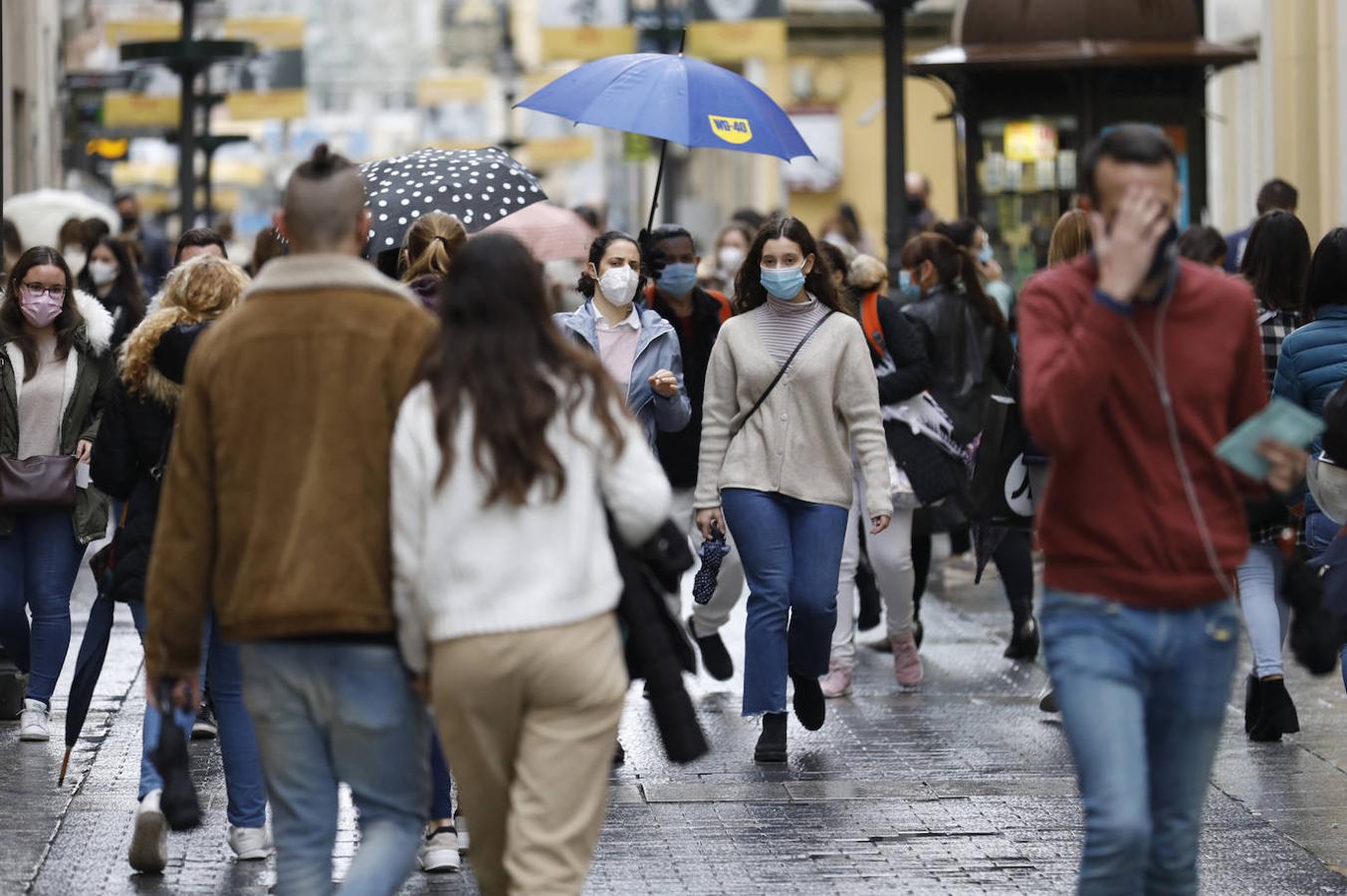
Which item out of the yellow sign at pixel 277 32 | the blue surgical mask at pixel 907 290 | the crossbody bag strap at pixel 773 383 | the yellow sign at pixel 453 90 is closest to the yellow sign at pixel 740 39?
the yellow sign at pixel 277 32

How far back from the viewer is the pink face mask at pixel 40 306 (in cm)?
892

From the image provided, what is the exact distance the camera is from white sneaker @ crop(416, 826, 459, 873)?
699 centimetres

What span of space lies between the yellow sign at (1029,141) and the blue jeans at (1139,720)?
1258cm

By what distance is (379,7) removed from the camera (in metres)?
67.4

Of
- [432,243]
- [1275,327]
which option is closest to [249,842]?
[432,243]

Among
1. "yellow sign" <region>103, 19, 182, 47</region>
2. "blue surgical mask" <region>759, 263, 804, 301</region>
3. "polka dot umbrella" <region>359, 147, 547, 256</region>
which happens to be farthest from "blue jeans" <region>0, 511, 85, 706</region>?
"yellow sign" <region>103, 19, 182, 47</region>

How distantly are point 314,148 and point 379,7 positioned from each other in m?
63.7

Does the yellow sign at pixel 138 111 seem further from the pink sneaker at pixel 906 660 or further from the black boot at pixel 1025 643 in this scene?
the pink sneaker at pixel 906 660

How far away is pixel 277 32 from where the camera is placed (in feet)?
106

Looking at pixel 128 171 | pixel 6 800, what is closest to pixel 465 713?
pixel 6 800

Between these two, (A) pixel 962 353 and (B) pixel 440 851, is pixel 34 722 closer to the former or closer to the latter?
(B) pixel 440 851

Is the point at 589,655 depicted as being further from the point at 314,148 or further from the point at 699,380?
the point at 699,380

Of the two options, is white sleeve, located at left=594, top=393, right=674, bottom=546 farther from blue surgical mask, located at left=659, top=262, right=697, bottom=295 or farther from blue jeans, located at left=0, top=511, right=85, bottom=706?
blue surgical mask, located at left=659, top=262, right=697, bottom=295

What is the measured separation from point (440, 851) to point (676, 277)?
12.1ft
